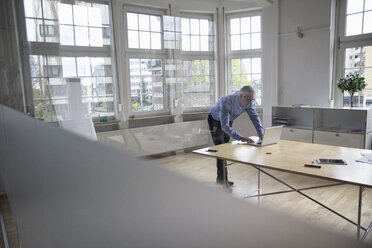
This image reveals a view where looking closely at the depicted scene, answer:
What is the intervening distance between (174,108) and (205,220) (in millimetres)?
2305

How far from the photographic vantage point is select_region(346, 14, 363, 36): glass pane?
2775 mm

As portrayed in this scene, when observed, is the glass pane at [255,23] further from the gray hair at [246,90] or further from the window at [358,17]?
the window at [358,17]

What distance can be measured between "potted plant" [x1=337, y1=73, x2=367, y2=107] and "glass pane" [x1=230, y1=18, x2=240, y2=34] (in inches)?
74.2

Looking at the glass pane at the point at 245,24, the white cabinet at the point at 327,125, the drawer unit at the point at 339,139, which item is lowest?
the drawer unit at the point at 339,139

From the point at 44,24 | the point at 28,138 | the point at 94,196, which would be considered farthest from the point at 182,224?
the point at 44,24

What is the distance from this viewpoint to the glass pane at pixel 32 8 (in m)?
0.76

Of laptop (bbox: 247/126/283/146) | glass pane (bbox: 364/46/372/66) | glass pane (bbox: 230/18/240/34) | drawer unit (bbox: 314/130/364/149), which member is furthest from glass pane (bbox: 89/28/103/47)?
glass pane (bbox: 364/46/372/66)

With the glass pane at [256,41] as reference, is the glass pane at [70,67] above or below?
below

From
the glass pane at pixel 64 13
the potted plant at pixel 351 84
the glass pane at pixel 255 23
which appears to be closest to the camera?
the glass pane at pixel 64 13

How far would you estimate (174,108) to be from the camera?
240 cm

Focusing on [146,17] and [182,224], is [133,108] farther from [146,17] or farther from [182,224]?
[182,224]

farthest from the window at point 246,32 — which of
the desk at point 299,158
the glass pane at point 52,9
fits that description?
the glass pane at point 52,9

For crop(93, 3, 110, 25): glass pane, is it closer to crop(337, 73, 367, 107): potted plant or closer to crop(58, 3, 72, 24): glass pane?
crop(58, 3, 72, 24): glass pane

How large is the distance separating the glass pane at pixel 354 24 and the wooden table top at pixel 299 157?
1.80 meters
